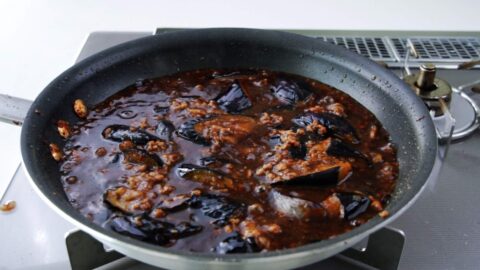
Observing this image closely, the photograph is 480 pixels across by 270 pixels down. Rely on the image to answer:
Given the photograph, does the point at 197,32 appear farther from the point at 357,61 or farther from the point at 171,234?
the point at 171,234

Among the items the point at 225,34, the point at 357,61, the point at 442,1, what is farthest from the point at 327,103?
the point at 442,1

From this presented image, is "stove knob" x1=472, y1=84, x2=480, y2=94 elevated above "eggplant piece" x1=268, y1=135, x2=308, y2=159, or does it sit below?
below

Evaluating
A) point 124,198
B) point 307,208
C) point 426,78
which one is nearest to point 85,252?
point 124,198

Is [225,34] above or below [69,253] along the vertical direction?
above

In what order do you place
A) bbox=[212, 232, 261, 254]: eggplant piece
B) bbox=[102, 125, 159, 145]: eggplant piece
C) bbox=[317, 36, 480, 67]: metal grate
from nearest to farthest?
bbox=[212, 232, 261, 254]: eggplant piece → bbox=[102, 125, 159, 145]: eggplant piece → bbox=[317, 36, 480, 67]: metal grate

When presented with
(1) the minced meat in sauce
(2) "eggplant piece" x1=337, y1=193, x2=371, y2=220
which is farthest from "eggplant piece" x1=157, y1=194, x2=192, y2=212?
(2) "eggplant piece" x1=337, y1=193, x2=371, y2=220

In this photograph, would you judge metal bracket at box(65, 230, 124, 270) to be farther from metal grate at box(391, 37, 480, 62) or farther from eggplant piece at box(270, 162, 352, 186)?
metal grate at box(391, 37, 480, 62)
